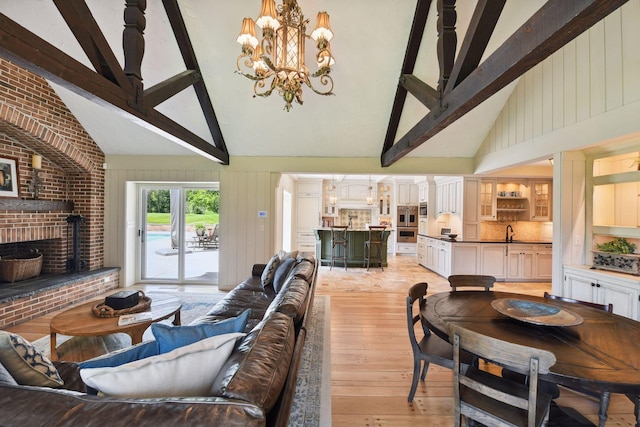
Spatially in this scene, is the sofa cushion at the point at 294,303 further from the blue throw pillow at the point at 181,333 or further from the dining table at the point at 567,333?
the dining table at the point at 567,333

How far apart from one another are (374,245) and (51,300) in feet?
20.8

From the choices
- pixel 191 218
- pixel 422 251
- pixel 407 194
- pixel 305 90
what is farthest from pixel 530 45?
pixel 407 194

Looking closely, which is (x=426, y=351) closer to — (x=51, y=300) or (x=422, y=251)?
(x=51, y=300)

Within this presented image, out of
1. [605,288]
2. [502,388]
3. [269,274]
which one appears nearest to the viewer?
[502,388]

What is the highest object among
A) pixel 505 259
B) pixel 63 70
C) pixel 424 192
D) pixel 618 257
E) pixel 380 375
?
pixel 63 70

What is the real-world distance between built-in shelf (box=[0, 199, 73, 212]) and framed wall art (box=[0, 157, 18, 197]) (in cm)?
13

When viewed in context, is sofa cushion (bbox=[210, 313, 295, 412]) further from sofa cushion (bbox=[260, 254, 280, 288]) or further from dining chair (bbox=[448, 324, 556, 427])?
sofa cushion (bbox=[260, 254, 280, 288])

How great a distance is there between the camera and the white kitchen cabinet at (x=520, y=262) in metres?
6.08

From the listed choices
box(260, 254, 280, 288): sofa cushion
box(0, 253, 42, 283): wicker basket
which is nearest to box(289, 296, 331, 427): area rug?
box(260, 254, 280, 288): sofa cushion

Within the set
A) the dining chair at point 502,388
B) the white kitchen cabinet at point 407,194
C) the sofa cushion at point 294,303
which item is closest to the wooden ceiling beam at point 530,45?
the dining chair at point 502,388

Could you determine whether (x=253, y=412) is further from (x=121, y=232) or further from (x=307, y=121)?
(x=121, y=232)

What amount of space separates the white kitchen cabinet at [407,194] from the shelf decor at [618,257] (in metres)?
6.34

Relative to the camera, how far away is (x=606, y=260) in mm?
3193

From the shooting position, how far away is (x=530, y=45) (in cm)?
153
